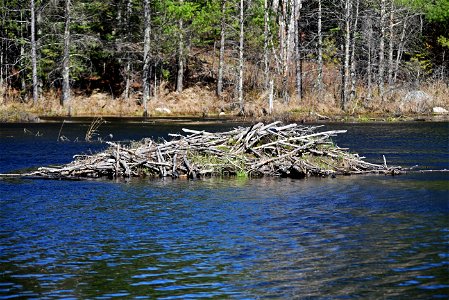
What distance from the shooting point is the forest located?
2665 inches

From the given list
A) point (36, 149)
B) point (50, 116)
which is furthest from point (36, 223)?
point (50, 116)

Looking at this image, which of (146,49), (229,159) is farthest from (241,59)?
(229,159)

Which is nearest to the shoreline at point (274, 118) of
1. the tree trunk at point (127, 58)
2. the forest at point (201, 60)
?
the forest at point (201, 60)

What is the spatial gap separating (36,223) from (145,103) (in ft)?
164

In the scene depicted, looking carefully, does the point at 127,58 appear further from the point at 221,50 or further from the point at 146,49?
the point at 221,50

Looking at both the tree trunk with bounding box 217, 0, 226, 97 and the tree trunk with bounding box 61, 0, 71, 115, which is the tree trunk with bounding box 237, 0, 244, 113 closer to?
the tree trunk with bounding box 217, 0, 226, 97

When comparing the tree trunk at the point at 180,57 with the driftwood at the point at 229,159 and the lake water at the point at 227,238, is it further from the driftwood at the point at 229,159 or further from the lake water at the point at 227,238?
the driftwood at the point at 229,159

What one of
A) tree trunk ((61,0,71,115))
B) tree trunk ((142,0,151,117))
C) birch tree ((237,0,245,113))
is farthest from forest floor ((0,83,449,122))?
tree trunk ((142,0,151,117))

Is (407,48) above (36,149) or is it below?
above

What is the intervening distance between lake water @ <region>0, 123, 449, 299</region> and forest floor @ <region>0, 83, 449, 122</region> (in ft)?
103

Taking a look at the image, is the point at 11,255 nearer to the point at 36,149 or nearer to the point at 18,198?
the point at 18,198

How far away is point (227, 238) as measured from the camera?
1753 cm

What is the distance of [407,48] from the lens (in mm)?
82625

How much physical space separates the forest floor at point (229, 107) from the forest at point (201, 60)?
16cm
